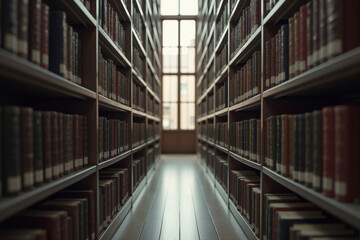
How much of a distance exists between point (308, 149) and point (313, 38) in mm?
425

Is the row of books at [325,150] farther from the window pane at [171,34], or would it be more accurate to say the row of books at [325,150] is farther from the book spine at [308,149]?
the window pane at [171,34]

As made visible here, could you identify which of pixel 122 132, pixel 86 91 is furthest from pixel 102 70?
pixel 122 132

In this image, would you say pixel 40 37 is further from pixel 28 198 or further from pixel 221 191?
pixel 221 191

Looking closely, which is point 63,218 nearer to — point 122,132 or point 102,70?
point 102,70

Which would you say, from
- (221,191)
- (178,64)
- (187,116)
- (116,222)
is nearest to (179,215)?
(116,222)

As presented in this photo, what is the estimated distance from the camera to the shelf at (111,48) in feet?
5.97

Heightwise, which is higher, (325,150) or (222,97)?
(222,97)

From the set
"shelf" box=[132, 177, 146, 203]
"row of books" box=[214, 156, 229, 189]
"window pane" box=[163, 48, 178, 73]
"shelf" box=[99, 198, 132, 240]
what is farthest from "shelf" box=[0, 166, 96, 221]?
"window pane" box=[163, 48, 178, 73]

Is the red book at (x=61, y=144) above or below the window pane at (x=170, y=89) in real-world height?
below

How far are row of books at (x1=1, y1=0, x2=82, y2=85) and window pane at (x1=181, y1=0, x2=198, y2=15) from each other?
7065 millimetres

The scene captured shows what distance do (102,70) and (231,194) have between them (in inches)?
64.6

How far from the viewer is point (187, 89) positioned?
796 centimetres

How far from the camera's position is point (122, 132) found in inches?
96.7

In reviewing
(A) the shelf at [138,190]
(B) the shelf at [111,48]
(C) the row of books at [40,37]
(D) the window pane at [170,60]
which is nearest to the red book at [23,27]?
(C) the row of books at [40,37]
